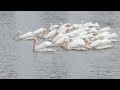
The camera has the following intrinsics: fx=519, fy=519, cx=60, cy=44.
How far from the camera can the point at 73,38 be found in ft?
56.8

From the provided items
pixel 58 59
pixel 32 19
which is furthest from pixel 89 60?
pixel 32 19

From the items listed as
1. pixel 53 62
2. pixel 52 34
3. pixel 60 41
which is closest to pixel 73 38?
pixel 60 41

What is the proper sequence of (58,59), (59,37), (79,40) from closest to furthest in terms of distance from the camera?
(58,59) < (79,40) < (59,37)

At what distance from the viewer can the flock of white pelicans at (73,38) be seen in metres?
16.1

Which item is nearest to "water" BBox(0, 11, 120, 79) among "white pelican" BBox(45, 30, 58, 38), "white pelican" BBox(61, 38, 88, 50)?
"white pelican" BBox(61, 38, 88, 50)

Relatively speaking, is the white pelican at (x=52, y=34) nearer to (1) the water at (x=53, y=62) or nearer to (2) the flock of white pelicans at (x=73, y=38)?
(2) the flock of white pelicans at (x=73, y=38)

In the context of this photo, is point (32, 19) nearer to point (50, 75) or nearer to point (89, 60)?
point (89, 60)

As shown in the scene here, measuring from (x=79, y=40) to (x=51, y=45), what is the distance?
896 millimetres

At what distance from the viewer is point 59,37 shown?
17422 millimetres

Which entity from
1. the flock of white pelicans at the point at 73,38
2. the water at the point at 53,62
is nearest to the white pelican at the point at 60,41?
the flock of white pelicans at the point at 73,38

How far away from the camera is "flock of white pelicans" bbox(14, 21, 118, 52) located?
635 inches

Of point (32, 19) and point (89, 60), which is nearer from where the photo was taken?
point (89, 60)

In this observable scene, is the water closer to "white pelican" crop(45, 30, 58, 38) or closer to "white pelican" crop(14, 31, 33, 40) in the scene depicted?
"white pelican" crop(14, 31, 33, 40)

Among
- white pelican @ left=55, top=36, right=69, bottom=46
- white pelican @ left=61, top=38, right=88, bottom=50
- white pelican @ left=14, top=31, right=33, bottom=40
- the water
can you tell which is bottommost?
the water
